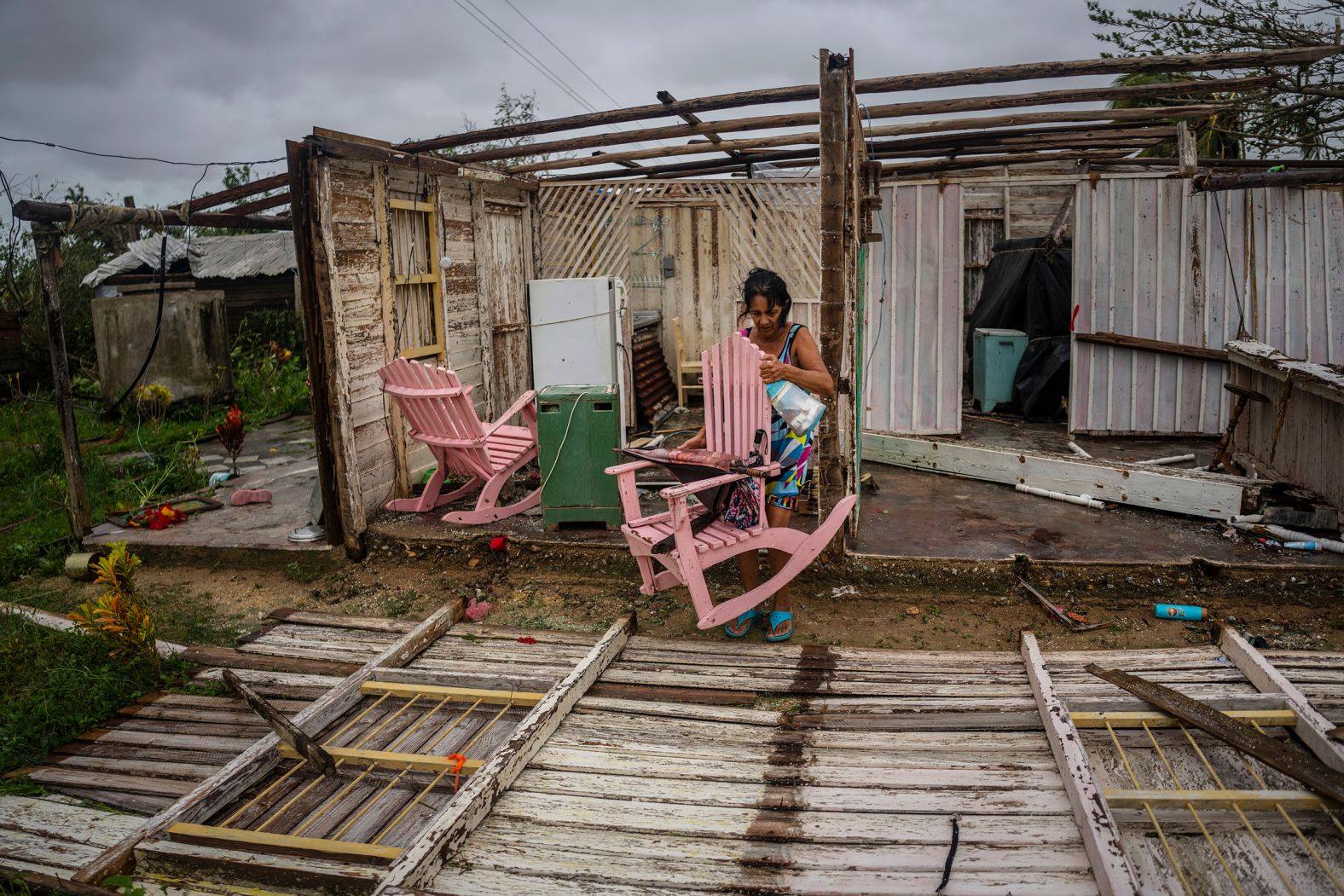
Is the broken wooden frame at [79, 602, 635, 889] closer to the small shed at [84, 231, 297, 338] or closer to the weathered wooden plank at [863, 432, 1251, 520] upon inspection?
the weathered wooden plank at [863, 432, 1251, 520]

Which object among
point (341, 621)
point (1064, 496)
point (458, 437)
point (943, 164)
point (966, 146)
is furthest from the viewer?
point (943, 164)

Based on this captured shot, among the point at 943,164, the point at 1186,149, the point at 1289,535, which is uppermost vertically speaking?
the point at 943,164

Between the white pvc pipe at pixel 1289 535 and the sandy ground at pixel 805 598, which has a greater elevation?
the white pvc pipe at pixel 1289 535

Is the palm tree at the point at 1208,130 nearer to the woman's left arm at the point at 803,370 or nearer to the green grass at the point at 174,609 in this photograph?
the woman's left arm at the point at 803,370

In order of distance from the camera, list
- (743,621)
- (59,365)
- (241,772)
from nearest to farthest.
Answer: (241,772) → (743,621) → (59,365)

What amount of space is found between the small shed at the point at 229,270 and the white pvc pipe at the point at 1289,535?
471 inches

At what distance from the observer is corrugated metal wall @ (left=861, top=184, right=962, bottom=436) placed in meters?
7.83

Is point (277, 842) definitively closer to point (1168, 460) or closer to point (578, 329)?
point (578, 329)

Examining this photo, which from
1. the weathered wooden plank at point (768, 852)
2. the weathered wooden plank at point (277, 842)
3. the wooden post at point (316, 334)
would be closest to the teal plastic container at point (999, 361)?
the wooden post at point (316, 334)

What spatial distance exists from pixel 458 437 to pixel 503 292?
2.72 meters

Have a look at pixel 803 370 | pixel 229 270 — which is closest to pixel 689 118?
pixel 803 370

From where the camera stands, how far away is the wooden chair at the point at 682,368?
10477 mm

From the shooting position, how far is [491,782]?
9.95 ft

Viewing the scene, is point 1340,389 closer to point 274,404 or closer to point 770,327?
point 770,327
